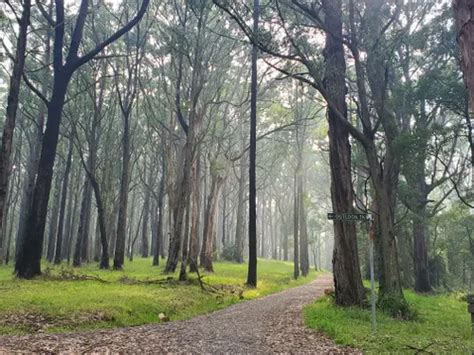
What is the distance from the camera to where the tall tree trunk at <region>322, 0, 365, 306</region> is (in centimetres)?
1109

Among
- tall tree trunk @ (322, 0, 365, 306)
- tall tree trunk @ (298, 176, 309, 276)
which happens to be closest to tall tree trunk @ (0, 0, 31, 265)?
tall tree trunk @ (322, 0, 365, 306)

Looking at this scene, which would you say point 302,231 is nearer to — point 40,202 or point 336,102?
point 336,102

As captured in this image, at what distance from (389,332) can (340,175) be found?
16.1ft

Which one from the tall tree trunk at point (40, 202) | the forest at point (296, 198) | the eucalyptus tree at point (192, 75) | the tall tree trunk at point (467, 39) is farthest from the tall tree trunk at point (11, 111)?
the tall tree trunk at point (467, 39)

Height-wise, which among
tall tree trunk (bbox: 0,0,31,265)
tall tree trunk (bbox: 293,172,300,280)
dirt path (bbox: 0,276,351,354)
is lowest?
dirt path (bbox: 0,276,351,354)

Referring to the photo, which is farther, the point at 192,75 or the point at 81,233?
the point at 81,233

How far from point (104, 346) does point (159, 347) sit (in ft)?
2.81

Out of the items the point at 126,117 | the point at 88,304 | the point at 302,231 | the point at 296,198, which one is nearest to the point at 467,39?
the point at 88,304

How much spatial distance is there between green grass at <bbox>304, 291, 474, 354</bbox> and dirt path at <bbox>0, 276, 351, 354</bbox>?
37 cm

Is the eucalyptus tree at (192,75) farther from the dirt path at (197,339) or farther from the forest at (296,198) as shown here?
the dirt path at (197,339)

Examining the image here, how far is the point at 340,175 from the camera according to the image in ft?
37.8

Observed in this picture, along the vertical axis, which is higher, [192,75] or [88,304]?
[192,75]

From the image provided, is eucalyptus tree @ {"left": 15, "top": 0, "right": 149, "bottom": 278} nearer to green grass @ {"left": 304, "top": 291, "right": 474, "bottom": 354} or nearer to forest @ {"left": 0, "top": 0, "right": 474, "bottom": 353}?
forest @ {"left": 0, "top": 0, "right": 474, "bottom": 353}

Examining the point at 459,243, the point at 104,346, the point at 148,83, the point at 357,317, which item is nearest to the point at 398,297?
the point at 357,317
